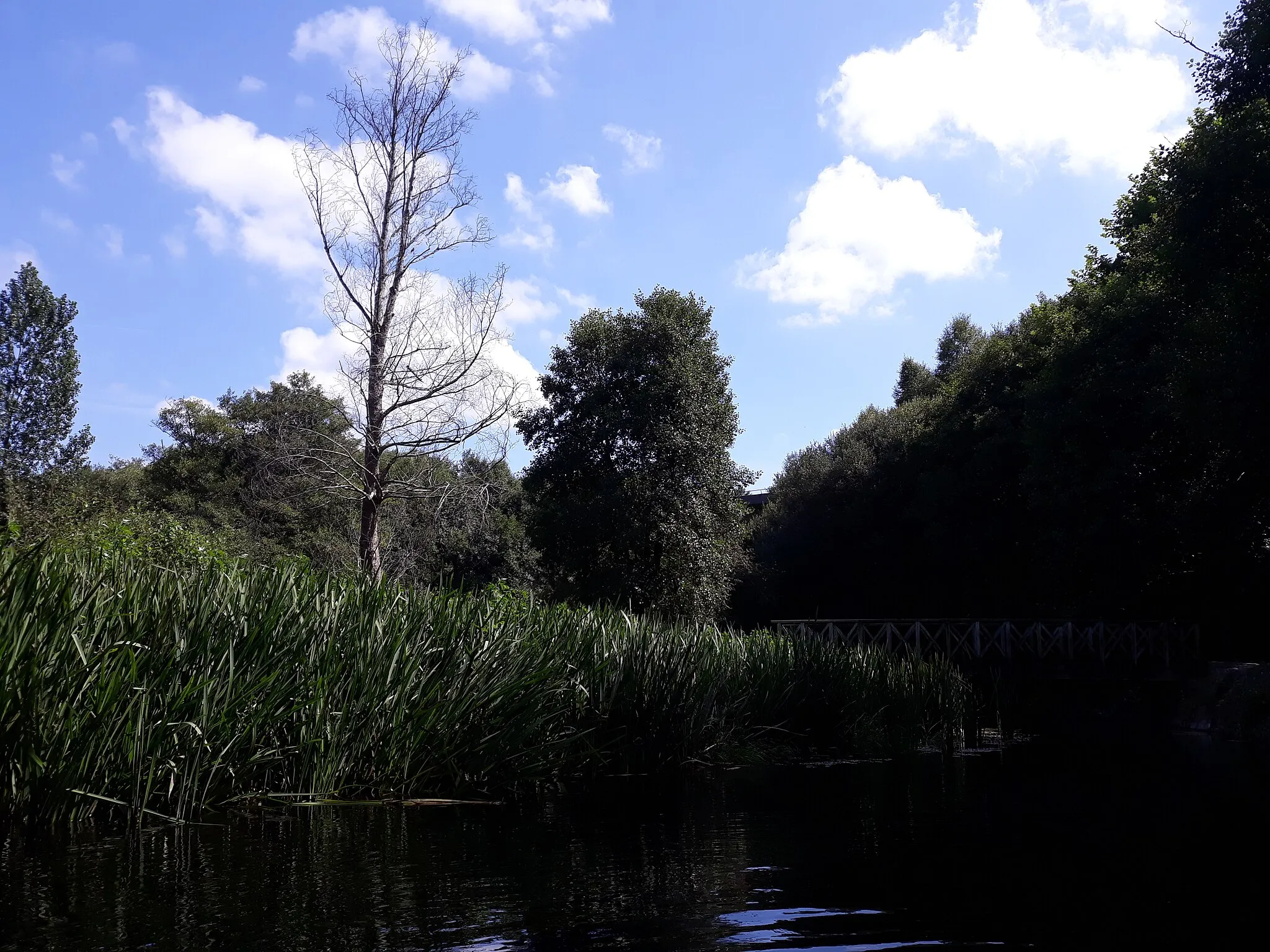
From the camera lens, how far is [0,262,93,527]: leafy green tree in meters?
33.7

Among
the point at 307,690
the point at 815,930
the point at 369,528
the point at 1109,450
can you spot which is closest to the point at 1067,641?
the point at 1109,450

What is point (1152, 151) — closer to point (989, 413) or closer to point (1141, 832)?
point (989, 413)

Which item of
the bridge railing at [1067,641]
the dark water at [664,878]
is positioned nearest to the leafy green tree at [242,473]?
the bridge railing at [1067,641]

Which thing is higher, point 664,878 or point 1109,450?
point 1109,450

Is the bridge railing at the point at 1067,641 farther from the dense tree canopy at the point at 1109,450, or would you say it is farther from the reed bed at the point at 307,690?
the reed bed at the point at 307,690

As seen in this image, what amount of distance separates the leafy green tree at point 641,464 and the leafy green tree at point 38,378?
58.0ft

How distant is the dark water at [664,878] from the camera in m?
3.30

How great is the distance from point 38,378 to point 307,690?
34.7 metres

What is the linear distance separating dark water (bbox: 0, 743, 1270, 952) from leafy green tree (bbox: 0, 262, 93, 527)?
32.7 m

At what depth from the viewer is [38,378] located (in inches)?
1364

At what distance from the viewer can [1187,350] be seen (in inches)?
674

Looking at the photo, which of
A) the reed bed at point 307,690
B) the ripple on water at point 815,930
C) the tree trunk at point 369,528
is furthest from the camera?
the tree trunk at point 369,528

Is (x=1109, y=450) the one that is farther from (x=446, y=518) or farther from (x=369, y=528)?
(x=369, y=528)

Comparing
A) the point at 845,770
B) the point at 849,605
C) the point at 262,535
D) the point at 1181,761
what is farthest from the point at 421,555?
the point at 849,605
